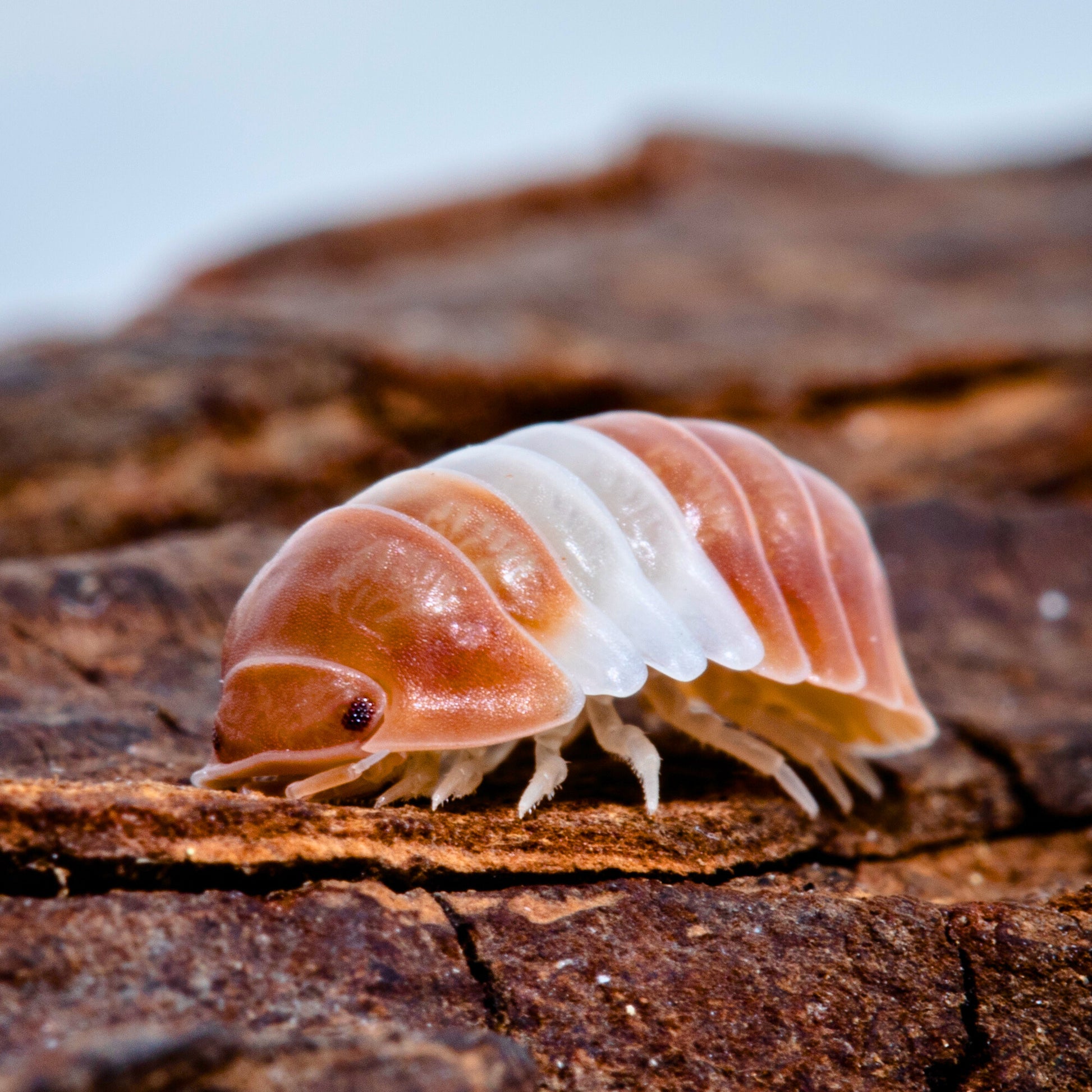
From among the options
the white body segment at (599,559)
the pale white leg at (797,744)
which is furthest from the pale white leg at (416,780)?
the pale white leg at (797,744)

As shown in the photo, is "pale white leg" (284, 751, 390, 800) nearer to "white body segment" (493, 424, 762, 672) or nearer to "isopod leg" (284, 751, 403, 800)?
"isopod leg" (284, 751, 403, 800)

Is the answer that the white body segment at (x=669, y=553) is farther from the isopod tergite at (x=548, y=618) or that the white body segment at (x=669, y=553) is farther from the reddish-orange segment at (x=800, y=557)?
the reddish-orange segment at (x=800, y=557)

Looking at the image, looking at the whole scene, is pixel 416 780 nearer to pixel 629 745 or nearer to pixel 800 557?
pixel 629 745

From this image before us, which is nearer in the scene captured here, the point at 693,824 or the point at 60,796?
the point at 60,796

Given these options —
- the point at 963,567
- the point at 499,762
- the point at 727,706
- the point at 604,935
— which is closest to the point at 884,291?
the point at 963,567

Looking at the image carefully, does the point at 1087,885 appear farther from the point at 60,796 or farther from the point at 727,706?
the point at 60,796

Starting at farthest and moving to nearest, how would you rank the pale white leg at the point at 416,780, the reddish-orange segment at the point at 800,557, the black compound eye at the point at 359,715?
the reddish-orange segment at the point at 800,557
the pale white leg at the point at 416,780
the black compound eye at the point at 359,715

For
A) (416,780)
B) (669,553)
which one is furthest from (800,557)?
(416,780)
